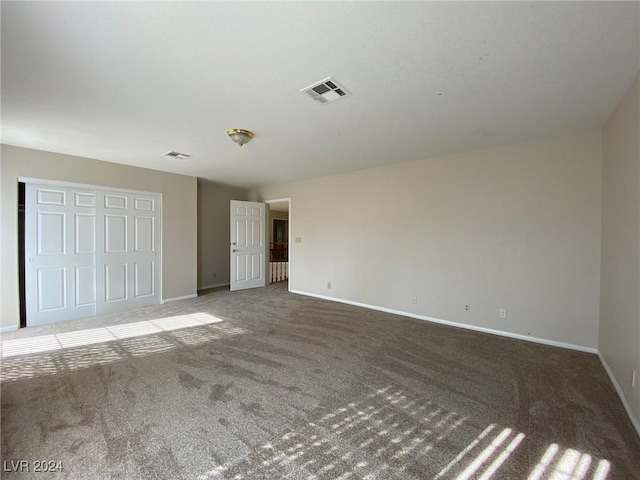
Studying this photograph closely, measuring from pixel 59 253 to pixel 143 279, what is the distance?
3.99 ft

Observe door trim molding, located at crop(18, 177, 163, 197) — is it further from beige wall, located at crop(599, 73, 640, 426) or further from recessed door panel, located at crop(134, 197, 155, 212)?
beige wall, located at crop(599, 73, 640, 426)

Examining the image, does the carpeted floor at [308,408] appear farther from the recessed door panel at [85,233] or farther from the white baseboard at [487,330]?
the recessed door panel at [85,233]

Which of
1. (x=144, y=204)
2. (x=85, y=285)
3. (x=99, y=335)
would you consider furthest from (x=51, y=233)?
(x=99, y=335)

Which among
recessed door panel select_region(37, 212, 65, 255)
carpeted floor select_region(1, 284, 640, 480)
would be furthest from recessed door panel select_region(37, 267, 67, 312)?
carpeted floor select_region(1, 284, 640, 480)

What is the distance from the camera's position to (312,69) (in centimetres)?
193

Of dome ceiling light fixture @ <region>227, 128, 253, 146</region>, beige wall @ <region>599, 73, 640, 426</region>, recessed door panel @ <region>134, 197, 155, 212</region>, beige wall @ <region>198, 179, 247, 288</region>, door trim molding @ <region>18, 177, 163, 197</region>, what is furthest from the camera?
beige wall @ <region>198, 179, 247, 288</region>

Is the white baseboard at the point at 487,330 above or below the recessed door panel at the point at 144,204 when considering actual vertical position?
below

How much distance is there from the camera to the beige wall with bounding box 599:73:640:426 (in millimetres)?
1975

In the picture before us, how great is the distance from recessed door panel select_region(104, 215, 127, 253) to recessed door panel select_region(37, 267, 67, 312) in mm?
682

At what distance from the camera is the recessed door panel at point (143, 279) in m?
4.84

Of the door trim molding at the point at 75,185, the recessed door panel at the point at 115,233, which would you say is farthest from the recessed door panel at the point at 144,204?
the recessed door panel at the point at 115,233

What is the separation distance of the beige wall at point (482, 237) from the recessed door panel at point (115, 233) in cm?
365

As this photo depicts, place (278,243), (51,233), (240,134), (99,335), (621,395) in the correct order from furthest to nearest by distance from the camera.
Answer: (278,243)
(51,233)
(99,335)
(240,134)
(621,395)

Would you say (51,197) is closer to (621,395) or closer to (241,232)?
(241,232)
